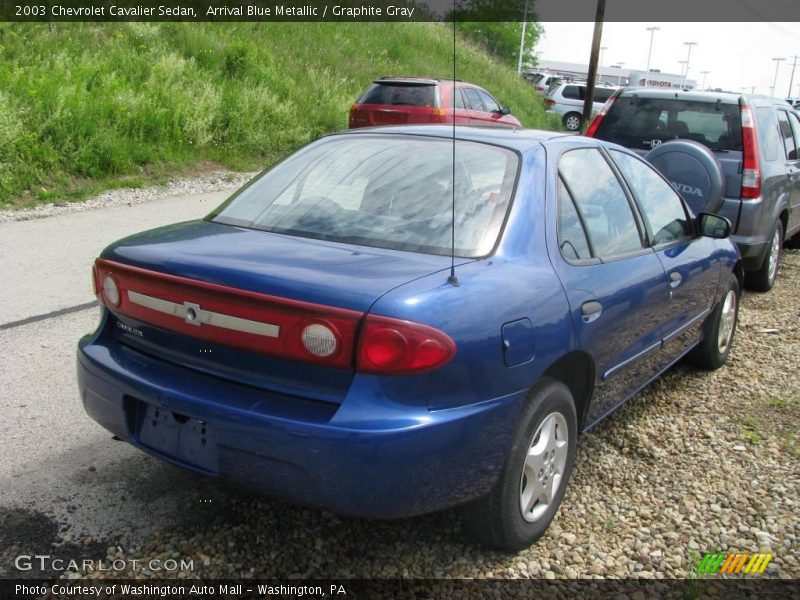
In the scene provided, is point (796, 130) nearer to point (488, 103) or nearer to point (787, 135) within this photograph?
point (787, 135)

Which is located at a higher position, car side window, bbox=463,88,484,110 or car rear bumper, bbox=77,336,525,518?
car side window, bbox=463,88,484,110

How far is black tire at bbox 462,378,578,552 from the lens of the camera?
2.70m

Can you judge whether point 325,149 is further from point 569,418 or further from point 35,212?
point 35,212

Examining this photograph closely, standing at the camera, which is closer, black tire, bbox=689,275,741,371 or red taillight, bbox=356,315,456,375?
red taillight, bbox=356,315,456,375

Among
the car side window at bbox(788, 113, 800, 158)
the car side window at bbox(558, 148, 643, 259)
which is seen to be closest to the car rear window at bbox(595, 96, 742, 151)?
the car side window at bbox(788, 113, 800, 158)

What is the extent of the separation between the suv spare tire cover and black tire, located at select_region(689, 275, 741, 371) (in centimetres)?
120

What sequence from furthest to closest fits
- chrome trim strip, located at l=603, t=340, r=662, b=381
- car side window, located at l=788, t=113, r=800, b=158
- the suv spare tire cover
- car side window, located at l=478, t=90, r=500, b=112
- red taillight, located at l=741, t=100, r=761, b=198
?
car side window, located at l=478, t=90, r=500, b=112, car side window, located at l=788, t=113, r=800, b=158, red taillight, located at l=741, t=100, r=761, b=198, the suv spare tire cover, chrome trim strip, located at l=603, t=340, r=662, b=381

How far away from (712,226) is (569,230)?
61.9 inches

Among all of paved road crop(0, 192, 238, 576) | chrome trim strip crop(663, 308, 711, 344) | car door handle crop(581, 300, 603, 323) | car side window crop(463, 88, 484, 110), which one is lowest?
paved road crop(0, 192, 238, 576)

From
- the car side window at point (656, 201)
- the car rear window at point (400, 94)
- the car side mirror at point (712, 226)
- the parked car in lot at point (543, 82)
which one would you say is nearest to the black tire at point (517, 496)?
the car side window at point (656, 201)

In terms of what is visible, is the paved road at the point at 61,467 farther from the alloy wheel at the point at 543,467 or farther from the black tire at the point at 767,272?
the black tire at the point at 767,272

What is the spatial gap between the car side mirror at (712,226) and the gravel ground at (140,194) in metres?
7.43

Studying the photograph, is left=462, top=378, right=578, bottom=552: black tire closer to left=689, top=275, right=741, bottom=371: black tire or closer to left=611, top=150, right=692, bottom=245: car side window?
left=611, top=150, right=692, bottom=245: car side window

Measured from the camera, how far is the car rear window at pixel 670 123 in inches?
274
